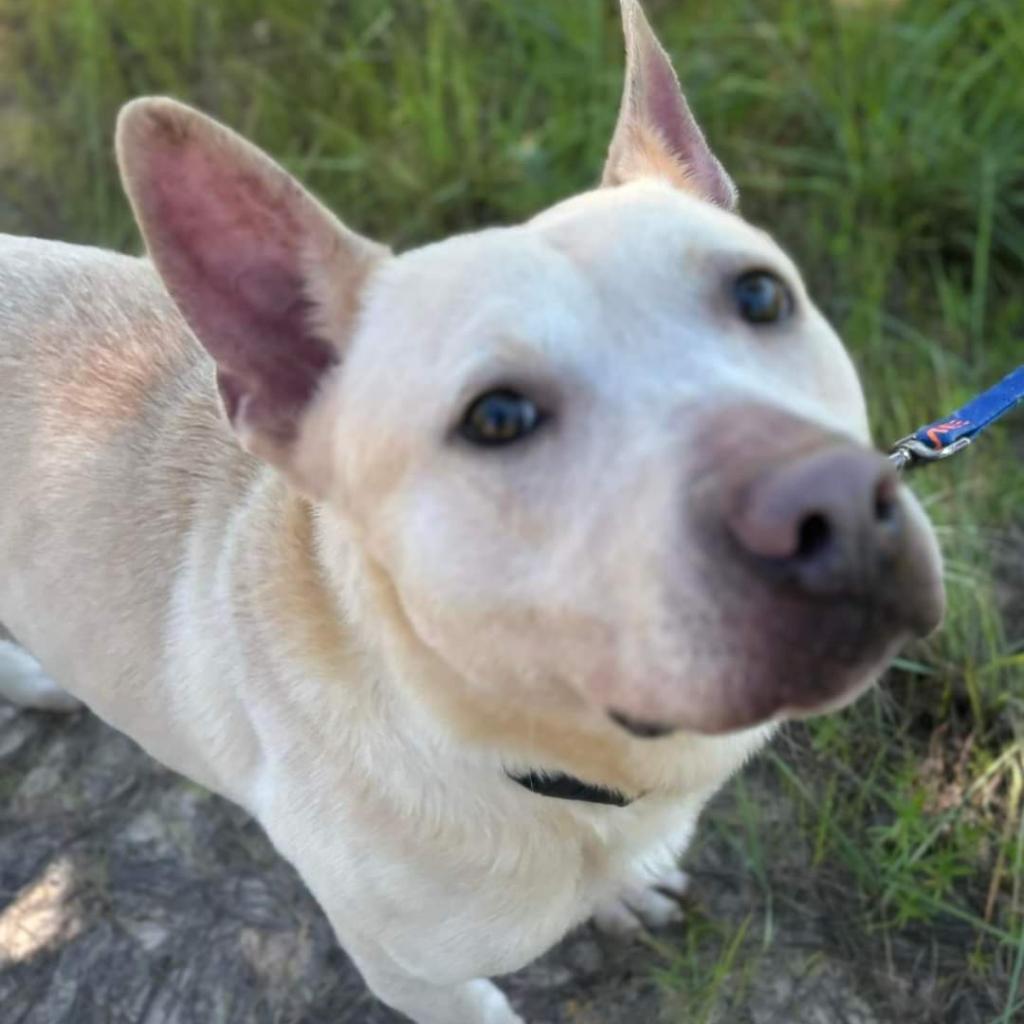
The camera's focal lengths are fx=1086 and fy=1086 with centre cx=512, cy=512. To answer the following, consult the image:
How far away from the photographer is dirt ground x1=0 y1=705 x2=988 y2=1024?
8.80 feet

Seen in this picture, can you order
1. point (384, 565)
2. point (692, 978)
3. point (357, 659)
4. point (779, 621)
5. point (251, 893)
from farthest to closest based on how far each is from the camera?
1. point (251, 893)
2. point (692, 978)
3. point (357, 659)
4. point (384, 565)
5. point (779, 621)

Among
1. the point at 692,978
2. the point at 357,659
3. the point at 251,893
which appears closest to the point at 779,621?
the point at 357,659

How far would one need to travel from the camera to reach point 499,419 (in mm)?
1527

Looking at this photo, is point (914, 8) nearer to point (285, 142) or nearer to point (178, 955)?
point (285, 142)

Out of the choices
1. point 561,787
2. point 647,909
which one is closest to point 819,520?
point 561,787

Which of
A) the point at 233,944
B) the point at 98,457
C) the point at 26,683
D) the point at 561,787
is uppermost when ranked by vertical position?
the point at 98,457

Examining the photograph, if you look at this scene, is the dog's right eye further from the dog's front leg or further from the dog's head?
the dog's front leg

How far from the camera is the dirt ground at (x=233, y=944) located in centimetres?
268

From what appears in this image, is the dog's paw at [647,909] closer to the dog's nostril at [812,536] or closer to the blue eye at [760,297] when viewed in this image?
the blue eye at [760,297]

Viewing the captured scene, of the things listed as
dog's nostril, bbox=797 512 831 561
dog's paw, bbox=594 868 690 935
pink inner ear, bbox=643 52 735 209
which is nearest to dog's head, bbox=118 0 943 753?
dog's nostril, bbox=797 512 831 561

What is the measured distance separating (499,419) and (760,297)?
46cm

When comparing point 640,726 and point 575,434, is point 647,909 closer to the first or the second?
point 640,726

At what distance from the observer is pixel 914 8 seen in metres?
3.99

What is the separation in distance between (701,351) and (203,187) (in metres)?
0.82
